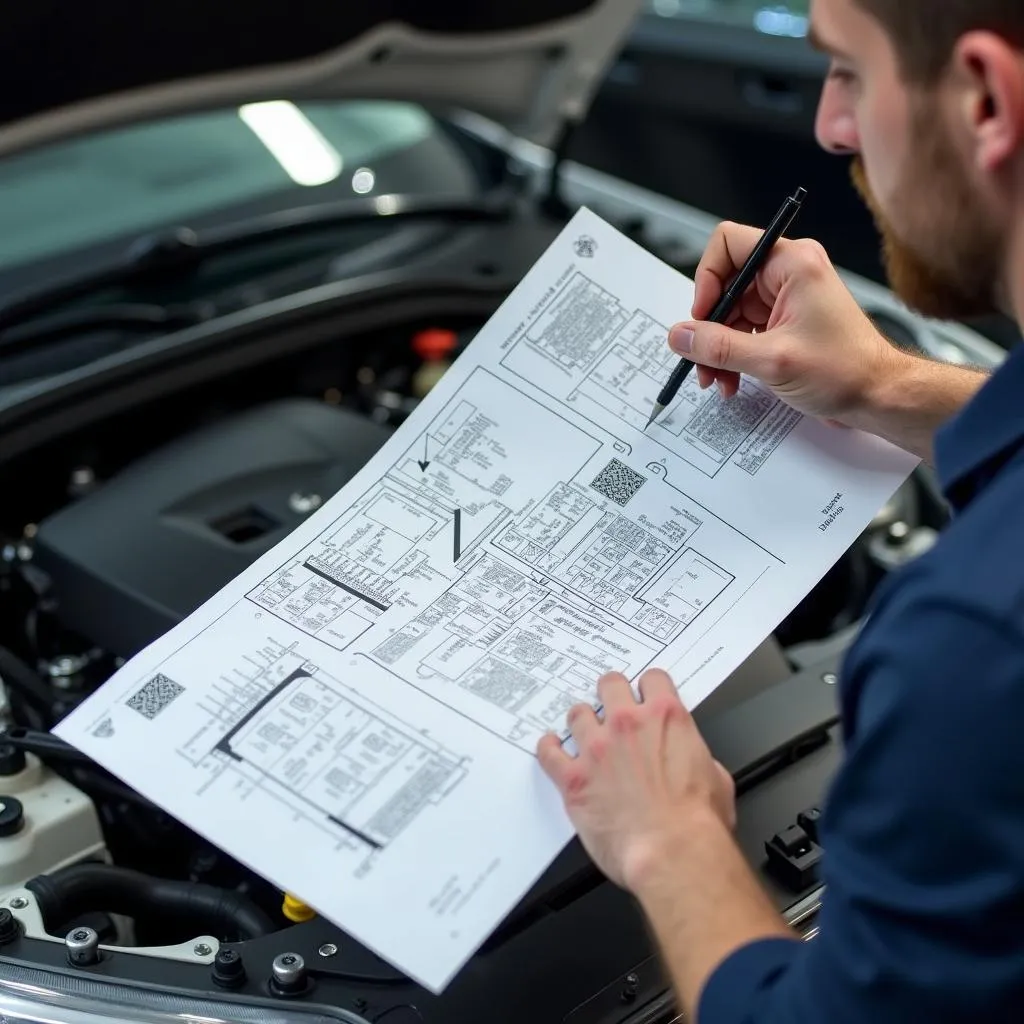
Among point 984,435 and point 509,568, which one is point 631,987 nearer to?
point 509,568

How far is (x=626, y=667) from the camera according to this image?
3.16ft

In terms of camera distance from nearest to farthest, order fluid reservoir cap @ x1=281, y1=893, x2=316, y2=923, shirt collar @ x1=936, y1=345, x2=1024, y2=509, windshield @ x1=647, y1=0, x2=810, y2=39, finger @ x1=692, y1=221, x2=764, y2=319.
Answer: shirt collar @ x1=936, y1=345, x2=1024, y2=509 < fluid reservoir cap @ x1=281, y1=893, x2=316, y2=923 < finger @ x1=692, y1=221, x2=764, y2=319 < windshield @ x1=647, y1=0, x2=810, y2=39

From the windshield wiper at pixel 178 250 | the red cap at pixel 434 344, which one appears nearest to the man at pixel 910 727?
the red cap at pixel 434 344

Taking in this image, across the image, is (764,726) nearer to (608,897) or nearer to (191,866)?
(608,897)

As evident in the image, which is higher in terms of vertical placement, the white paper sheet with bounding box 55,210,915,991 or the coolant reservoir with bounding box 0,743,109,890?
the white paper sheet with bounding box 55,210,915,991

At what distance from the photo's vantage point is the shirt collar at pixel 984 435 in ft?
2.56

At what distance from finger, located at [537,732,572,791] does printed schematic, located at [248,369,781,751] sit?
0.7 inches

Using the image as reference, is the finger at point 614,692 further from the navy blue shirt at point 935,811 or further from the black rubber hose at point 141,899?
the black rubber hose at point 141,899

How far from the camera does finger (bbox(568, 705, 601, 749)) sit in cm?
89

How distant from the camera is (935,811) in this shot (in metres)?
0.66

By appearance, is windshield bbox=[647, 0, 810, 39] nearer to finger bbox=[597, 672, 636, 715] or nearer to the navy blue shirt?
finger bbox=[597, 672, 636, 715]

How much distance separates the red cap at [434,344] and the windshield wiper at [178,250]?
0.23 meters

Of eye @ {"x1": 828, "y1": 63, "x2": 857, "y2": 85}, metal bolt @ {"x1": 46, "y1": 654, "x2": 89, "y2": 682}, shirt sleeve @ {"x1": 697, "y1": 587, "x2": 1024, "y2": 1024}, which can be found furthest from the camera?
metal bolt @ {"x1": 46, "y1": 654, "x2": 89, "y2": 682}

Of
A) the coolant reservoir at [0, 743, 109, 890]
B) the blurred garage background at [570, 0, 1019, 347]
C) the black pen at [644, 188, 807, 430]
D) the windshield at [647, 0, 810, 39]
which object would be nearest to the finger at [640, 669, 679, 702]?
the black pen at [644, 188, 807, 430]
